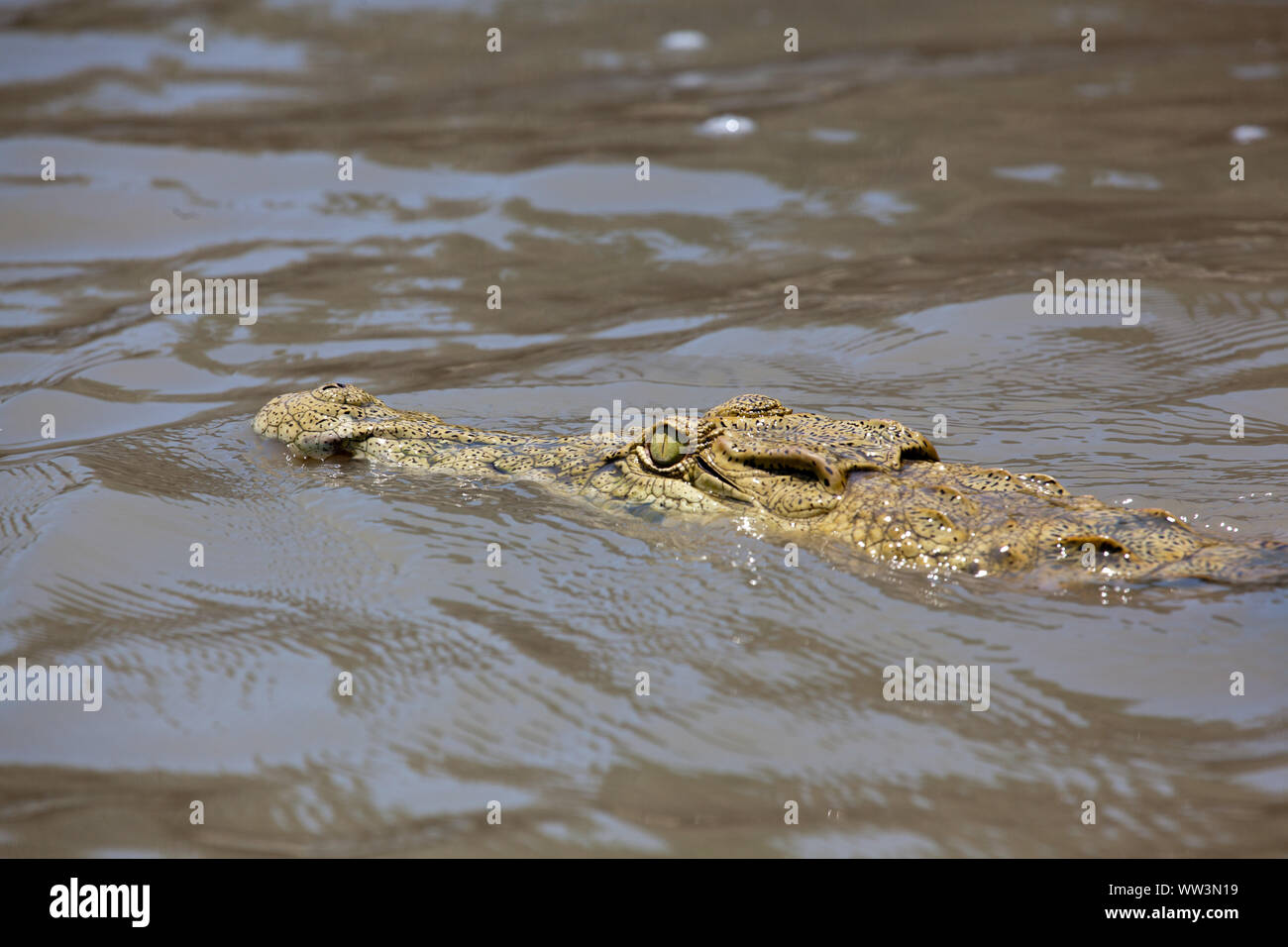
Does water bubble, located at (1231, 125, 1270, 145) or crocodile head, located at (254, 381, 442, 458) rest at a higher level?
water bubble, located at (1231, 125, 1270, 145)

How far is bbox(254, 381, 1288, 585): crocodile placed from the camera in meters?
3.96

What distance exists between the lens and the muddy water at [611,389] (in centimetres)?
321

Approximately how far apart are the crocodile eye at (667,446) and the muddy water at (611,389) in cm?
28

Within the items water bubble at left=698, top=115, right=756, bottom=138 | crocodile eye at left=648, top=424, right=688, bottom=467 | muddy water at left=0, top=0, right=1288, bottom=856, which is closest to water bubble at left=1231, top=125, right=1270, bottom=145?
muddy water at left=0, top=0, right=1288, bottom=856

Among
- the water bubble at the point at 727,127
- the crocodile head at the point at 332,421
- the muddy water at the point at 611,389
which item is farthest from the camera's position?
the water bubble at the point at 727,127

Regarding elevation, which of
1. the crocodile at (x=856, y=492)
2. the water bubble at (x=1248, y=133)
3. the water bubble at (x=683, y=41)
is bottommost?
the crocodile at (x=856, y=492)

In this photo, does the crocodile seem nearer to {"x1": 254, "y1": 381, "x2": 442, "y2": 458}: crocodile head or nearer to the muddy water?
{"x1": 254, "y1": 381, "x2": 442, "y2": 458}: crocodile head

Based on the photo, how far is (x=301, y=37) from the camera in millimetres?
11594

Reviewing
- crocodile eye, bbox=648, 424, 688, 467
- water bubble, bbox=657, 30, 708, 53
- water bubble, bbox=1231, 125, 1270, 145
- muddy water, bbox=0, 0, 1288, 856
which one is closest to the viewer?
muddy water, bbox=0, 0, 1288, 856

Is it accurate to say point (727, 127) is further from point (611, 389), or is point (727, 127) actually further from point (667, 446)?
point (667, 446)

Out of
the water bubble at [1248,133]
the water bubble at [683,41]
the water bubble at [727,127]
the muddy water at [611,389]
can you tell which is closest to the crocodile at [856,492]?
the muddy water at [611,389]

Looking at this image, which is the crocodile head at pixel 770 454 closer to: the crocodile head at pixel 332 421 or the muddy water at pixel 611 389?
the muddy water at pixel 611 389
